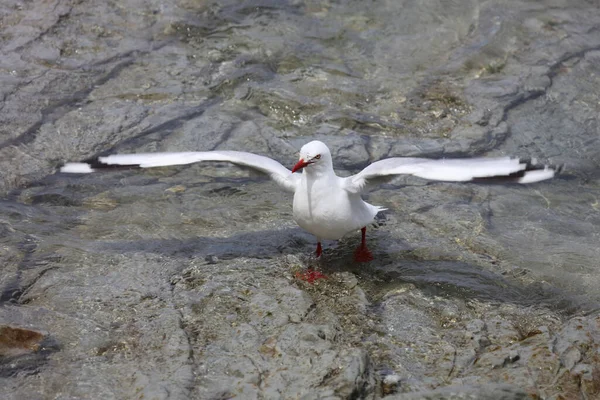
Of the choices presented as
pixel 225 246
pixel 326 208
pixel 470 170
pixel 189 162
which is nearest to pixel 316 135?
pixel 189 162

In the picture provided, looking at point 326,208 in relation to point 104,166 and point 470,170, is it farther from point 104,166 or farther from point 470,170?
point 104,166

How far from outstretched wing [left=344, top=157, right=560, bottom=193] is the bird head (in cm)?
28

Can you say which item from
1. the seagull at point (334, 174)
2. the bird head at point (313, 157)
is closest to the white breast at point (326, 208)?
the seagull at point (334, 174)

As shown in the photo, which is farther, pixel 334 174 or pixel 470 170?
pixel 334 174

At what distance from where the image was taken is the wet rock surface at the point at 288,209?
441 centimetres

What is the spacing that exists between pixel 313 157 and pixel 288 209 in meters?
1.12

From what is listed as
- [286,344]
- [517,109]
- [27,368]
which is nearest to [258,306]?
[286,344]

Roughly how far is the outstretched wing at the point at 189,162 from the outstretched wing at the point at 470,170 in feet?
2.53

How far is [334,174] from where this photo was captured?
566 cm

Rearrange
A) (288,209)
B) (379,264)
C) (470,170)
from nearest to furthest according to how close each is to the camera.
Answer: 1. (470,170)
2. (379,264)
3. (288,209)

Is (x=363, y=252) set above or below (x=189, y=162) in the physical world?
below

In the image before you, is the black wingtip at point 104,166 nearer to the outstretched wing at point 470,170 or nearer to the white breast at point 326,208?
the white breast at point 326,208

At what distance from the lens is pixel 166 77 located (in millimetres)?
8289

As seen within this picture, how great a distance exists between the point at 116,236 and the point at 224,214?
87cm
